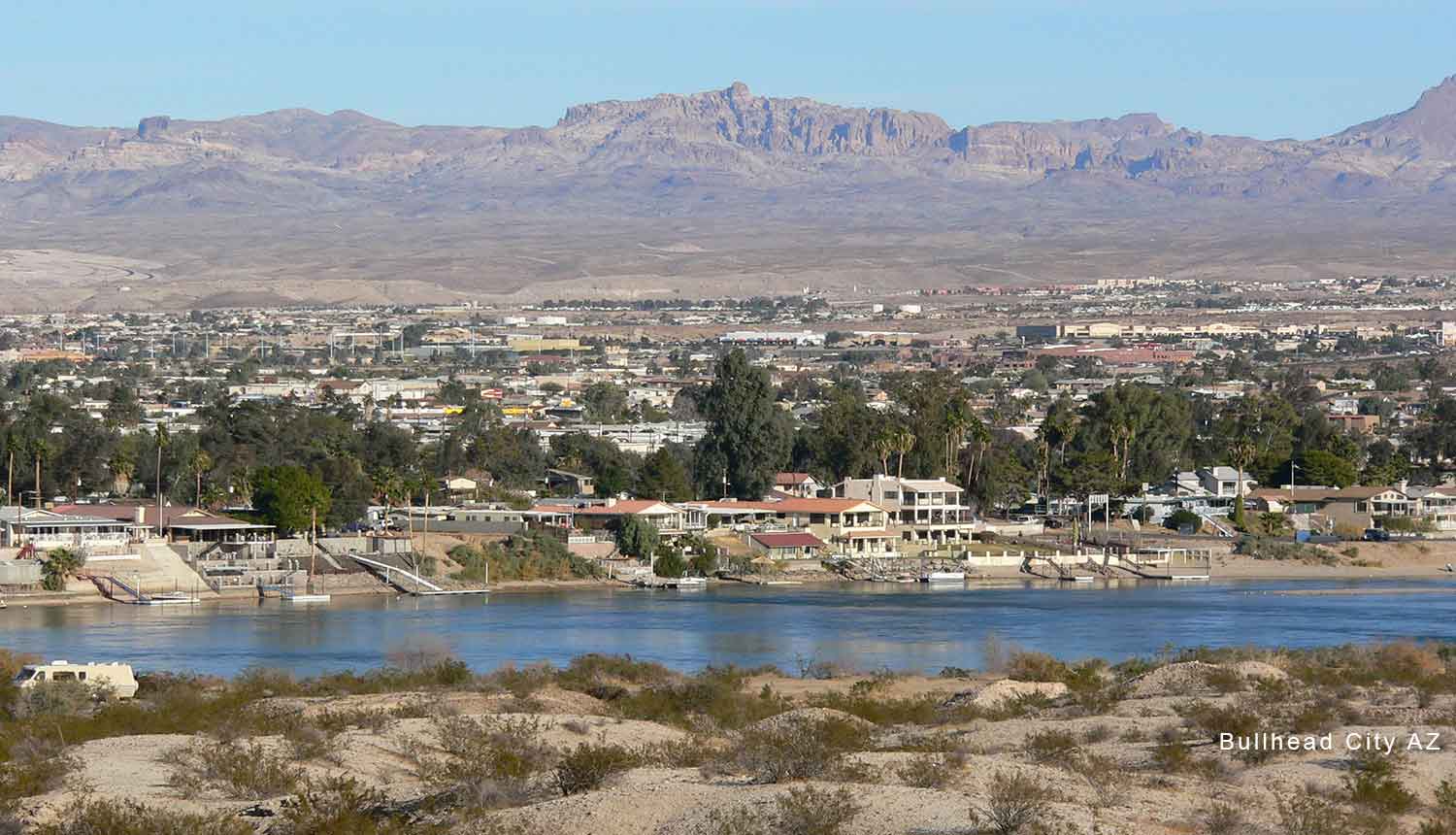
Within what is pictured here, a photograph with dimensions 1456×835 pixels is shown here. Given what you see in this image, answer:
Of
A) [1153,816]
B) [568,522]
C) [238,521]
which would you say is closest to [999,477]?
[568,522]

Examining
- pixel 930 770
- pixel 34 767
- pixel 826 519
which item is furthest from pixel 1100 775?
pixel 826 519

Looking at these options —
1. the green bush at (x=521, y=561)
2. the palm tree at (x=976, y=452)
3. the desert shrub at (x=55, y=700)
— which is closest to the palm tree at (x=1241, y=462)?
the palm tree at (x=976, y=452)

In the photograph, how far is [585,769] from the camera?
18.1m

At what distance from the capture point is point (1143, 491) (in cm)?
6300

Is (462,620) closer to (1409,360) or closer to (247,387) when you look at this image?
(247,387)

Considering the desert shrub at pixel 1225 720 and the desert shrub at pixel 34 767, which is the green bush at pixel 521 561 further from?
the desert shrub at pixel 34 767

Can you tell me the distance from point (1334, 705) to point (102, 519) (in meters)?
30.3

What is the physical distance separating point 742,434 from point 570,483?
600cm

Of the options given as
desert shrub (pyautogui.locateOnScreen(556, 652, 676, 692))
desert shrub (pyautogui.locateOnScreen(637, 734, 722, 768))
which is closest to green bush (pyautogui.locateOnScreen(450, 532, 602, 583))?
desert shrub (pyautogui.locateOnScreen(556, 652, 676, 692))

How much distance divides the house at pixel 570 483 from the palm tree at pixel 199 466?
8.69 metres

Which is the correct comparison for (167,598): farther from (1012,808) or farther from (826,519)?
(1012,808)

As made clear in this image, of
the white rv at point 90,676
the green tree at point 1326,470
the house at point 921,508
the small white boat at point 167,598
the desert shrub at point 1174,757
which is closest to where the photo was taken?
the desert shrub at point 1174,757

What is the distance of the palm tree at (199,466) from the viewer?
178ft

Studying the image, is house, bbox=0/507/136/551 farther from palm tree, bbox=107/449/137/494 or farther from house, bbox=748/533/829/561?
house, bbox=748/533/829/561
